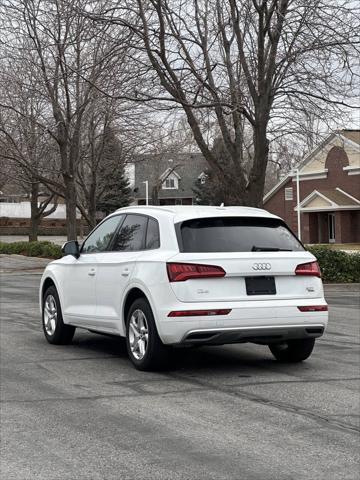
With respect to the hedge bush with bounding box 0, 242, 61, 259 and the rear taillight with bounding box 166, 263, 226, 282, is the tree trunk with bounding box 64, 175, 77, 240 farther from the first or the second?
the rear taillight with bounding box 166, 263, 226, 282

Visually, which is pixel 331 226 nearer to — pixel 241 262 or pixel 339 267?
pixel 339 267

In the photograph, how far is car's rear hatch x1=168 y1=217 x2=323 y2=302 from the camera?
24.8 ft

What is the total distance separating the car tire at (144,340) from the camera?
7.74 m

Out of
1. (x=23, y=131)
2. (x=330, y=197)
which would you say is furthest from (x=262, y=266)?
(x=330, y=197)

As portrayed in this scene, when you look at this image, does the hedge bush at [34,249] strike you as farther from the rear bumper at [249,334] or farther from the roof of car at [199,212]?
the rear bumper at [249,334]

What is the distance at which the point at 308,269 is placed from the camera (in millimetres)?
8047

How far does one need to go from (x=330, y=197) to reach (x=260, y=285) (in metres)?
43.1

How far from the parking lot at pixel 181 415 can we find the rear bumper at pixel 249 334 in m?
0.40

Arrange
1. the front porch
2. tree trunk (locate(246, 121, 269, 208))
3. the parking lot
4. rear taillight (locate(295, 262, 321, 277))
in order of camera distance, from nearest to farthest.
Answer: the parking lot
rear taillight (locate(295, 262, 321, 277))
tree trunk (locate(246, 121, 269, 208))
the front porch

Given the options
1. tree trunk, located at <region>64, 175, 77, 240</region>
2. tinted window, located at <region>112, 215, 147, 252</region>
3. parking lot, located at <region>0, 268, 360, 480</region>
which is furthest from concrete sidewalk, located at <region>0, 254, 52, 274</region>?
parking lot, located at <region>0, 268, 360, 480</region>

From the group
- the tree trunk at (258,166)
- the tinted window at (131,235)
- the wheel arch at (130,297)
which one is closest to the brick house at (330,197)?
the tree trunk at (258,166)

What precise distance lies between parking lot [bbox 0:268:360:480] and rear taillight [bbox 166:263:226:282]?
1.06 metres

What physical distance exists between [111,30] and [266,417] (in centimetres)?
1591

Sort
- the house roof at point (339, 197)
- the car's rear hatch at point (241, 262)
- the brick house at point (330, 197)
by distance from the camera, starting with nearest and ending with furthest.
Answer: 1. the car's rear hatch at point (241, 262)
2. the house roof at point (339, 197)
3. the brick house at point (330, 197)
